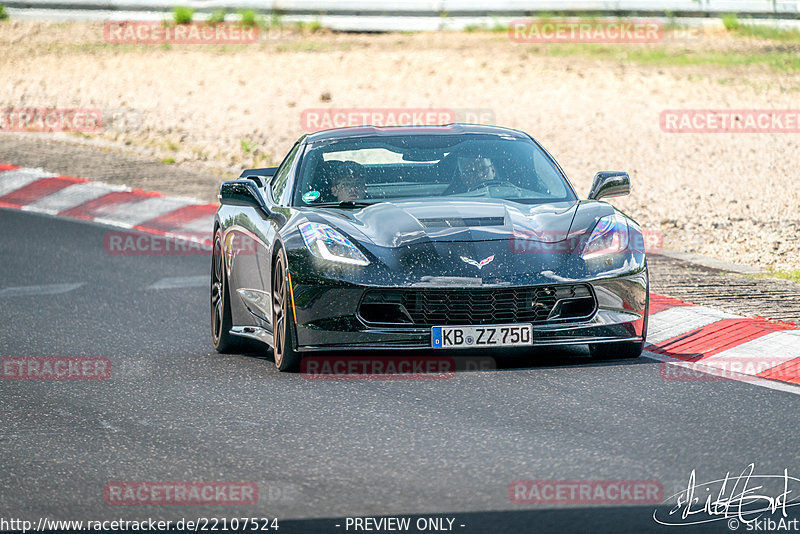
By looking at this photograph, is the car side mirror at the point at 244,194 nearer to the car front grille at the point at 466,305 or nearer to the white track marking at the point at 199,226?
the car front grille at the point at 466,305

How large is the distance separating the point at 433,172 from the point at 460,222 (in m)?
1.11

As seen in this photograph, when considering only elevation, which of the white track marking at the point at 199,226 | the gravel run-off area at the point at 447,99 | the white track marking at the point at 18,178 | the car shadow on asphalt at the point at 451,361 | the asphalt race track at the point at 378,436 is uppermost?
the asphalt race track at the point at 378,436

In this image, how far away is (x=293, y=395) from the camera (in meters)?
7.43

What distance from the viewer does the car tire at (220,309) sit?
30.5ft

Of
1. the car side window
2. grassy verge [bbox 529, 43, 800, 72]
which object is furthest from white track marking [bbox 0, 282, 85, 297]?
grassy verge [bbox 529, 43, 800, 72]

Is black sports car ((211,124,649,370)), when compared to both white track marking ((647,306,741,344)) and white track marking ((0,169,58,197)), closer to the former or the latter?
white track marking ((647,306,741,344))

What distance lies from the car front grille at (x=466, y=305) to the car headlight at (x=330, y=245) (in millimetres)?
219

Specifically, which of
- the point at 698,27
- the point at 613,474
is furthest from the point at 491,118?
the point at 613,474

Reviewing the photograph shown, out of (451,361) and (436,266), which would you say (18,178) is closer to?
(451,361)

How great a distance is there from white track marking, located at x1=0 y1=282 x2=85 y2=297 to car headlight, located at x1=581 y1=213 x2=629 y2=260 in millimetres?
5681

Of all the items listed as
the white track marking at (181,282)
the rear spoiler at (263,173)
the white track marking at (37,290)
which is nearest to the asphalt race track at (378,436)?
the rear spoiler at (263,173)

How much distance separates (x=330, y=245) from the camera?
7730 millimetres

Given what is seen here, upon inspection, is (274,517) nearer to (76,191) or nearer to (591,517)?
(591,517)

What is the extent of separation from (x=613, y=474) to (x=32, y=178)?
14.4m
